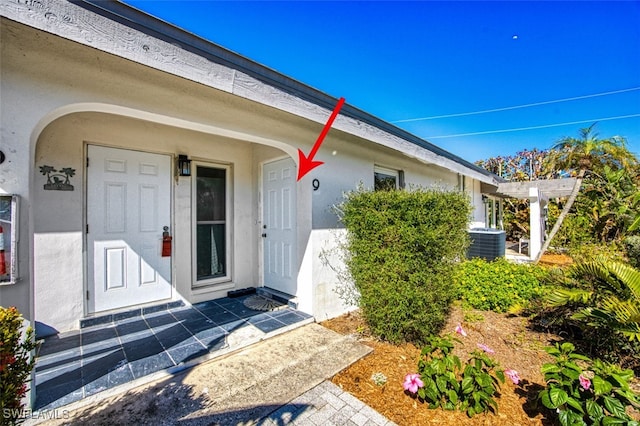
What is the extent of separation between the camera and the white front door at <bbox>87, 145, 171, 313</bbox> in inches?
143

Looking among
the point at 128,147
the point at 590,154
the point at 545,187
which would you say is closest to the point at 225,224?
the point at 128,147

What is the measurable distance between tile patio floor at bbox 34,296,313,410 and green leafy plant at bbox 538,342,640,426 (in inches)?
107

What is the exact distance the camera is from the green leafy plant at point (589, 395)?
175 centimetres

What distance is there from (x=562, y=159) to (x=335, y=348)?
14644mm

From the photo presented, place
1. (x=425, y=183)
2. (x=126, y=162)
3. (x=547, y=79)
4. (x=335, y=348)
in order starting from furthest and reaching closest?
(x=547, y=79), (x=425, y=183), (x=126, y=162), (x=335, y=348)

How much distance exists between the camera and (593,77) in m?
11.3

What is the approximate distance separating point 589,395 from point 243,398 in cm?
260

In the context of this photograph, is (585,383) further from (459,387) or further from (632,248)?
(632,248)

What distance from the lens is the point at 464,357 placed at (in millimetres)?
3156

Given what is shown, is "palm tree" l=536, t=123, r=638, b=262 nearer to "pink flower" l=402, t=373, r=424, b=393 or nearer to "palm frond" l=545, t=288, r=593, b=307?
"palm frond" l=545, t=288, r=593, b=307

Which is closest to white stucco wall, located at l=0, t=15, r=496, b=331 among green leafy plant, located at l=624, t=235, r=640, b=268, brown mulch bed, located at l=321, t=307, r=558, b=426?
brown mulch bed, located at l=321, t=307, r=558, b=426

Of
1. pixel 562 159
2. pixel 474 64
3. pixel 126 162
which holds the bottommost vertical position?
pixel 126 162

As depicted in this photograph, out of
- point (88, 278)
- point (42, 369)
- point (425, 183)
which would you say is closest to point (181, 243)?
point (88, 278)

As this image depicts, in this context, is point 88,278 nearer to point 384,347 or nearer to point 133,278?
point 133,278
